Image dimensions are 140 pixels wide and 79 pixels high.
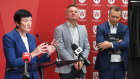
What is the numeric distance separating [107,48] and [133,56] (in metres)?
1.39

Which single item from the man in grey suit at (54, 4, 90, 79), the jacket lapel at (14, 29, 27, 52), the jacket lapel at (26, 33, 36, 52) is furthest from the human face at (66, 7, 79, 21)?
the jacket lapel at (14, 29, 27, 52)

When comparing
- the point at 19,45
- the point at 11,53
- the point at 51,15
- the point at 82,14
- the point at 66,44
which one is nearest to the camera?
the point at 11,53

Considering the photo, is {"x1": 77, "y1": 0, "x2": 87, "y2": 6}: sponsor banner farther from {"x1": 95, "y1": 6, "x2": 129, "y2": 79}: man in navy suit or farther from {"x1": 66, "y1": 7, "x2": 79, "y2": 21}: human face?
{"x1": 66, "y1": 7, "x2": 79, "y2": 21}: human face

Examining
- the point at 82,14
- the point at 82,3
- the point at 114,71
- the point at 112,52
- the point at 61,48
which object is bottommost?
the point at 114,71

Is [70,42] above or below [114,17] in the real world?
below

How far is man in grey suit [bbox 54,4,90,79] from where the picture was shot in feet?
11.7

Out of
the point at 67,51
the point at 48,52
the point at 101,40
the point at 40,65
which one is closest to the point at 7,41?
the point at 48,52

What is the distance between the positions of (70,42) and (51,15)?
3.65 feet

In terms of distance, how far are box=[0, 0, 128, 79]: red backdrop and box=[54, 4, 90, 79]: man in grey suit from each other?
31.9 inches

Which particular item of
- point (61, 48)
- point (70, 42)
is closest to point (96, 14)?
point (70, 42)

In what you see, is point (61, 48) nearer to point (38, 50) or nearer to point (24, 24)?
point (24, 24)

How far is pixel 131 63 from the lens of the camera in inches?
200

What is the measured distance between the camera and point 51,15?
14.9 ft

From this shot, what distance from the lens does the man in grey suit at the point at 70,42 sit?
11.7 ft
